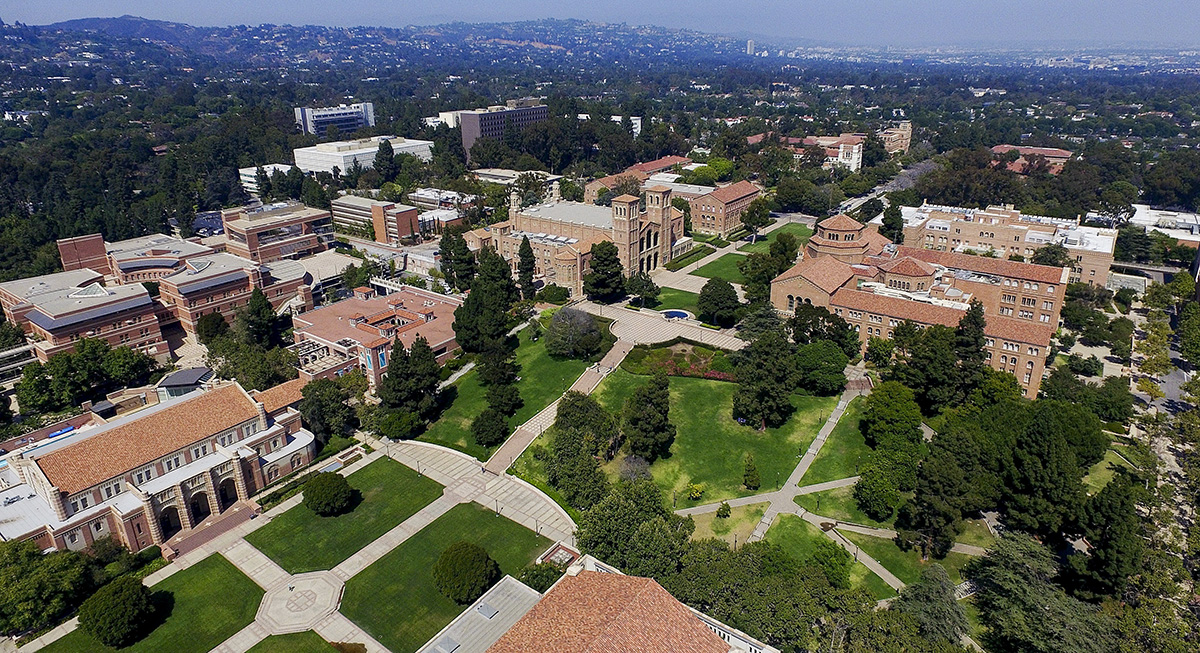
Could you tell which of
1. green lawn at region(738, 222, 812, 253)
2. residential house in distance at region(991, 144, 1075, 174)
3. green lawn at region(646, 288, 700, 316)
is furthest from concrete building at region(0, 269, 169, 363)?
residential house in distance at region(991, 144, 1075, 174)

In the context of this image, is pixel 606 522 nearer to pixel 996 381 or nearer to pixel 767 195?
pixel 996 381

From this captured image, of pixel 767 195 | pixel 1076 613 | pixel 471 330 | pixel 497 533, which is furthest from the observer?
pixel 767 195

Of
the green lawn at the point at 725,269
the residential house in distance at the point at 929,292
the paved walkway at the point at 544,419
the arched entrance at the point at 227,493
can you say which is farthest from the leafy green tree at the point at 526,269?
the arched entrance at the point at 227,493

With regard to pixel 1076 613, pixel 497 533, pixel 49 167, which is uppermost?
pixel 49 167

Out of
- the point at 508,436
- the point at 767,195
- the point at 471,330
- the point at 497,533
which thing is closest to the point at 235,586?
the point at 497,533

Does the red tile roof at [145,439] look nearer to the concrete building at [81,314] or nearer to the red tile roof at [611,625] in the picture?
the concrete building at [81,314]
